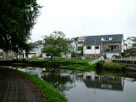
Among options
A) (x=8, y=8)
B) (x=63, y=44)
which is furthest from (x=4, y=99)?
(x=63, y=44)

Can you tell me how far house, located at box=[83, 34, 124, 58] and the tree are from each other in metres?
8.45

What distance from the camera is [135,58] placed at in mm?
29875

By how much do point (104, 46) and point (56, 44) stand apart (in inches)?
667

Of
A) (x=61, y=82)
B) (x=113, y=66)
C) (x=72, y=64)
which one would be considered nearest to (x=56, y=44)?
(x=72, y=64)

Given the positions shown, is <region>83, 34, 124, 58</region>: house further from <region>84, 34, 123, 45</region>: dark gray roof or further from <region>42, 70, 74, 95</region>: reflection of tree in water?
<region>42, 70, 74, 95</region>: reflection of tree in water

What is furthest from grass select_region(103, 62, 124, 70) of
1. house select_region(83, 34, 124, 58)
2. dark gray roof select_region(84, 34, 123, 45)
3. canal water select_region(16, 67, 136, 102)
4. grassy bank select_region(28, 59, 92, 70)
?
dark gray roof select_region(84, 34, 123, 45)

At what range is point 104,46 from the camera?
48.7 meters

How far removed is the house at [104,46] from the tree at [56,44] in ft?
27.7

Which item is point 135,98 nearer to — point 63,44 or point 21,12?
point 21,12

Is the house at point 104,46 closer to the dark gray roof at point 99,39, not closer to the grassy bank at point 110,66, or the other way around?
the dark gray roof at point 99,39

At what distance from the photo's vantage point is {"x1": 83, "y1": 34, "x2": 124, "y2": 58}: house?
46344 millimetres

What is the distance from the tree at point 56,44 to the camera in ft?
144

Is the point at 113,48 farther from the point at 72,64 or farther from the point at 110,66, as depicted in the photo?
the point at 110,66

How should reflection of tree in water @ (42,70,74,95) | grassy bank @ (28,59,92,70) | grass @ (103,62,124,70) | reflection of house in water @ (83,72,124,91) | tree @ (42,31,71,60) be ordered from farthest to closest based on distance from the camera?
1. tree @ (42,31,71,60)
2. grassy bank @ (28,59,92,70)
3. grass @ (103,62,124,70)
4. reflection of house in water @ (83,72,124,91)
5. reflection of tree in water @ (42,70,74,95)
